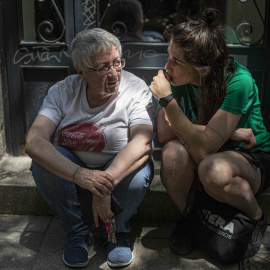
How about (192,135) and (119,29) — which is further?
(119,29)

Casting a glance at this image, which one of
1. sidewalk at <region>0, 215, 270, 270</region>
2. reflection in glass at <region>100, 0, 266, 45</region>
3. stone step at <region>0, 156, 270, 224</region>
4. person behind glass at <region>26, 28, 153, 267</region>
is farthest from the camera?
reflection in glass at <region>100, 0, 266, 45</region>

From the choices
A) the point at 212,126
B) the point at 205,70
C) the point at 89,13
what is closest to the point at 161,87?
the point at 205,70

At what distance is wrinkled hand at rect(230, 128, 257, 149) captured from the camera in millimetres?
2568

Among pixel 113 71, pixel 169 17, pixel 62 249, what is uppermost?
pixel 169 17

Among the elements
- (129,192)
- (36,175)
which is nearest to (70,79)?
(36,175)

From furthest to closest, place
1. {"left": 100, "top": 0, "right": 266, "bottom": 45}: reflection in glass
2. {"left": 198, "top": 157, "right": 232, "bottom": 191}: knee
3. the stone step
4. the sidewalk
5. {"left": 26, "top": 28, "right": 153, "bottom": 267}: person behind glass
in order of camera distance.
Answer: {"left": 100, "top": 0, "right": 266, "bottom": 45}: reflection in glass → the stone step → the sidewalk → {"left": 26, "top": 28, "right": 153, "bottom": 267}: person behind glass → {"left": 198, "top": 157, "right": 232, "bottom": 191}: knee

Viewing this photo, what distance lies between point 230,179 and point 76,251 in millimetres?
1019

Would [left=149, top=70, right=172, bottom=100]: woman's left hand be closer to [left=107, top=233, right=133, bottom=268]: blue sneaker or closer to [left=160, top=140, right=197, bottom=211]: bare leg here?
[left=160, top=140, right=197, bottom=211]: bare leg

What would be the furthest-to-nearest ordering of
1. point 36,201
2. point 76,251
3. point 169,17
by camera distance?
point 169,17
point 36,201
point 76,251

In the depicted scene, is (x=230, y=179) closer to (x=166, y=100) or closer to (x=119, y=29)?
(x=166, y=100)

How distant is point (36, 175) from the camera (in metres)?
2.67

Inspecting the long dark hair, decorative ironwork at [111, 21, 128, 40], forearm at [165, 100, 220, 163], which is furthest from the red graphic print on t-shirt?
decorative ironwork at [111, 21, 128, 40]

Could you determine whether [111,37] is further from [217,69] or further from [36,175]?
[36,175]

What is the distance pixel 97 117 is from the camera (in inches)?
107
